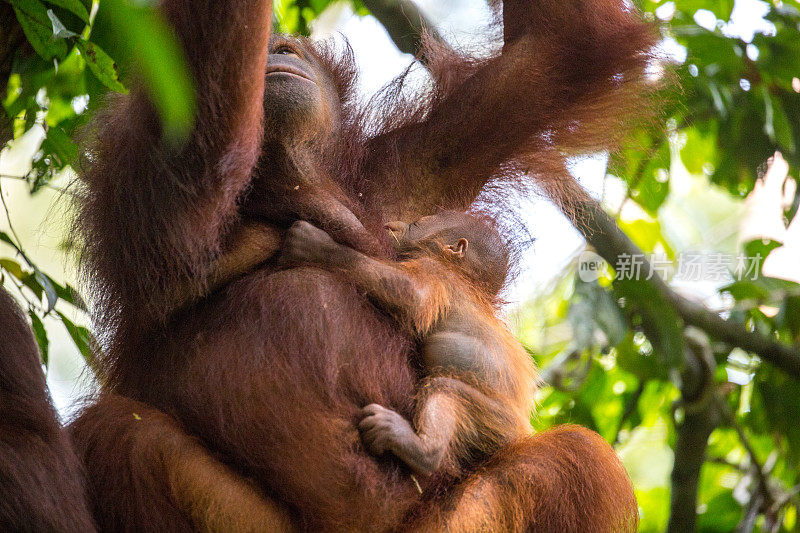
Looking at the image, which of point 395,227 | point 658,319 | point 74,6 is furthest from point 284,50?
point 658,319

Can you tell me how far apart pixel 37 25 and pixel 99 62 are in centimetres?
18

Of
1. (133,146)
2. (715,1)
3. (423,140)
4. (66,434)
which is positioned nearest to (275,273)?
Result: (133,146)

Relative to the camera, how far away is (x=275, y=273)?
101 inches

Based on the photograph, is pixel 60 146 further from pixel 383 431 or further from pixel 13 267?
pixel 383 431

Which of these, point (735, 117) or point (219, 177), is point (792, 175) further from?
point (219, 177)

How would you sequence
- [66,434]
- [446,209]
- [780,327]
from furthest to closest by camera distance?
[780,327] < [446,209] < [66,434]

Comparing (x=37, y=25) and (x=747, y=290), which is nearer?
(x=37, y=25)

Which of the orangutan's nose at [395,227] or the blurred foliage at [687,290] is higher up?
the orangutan's nose at [395,227]

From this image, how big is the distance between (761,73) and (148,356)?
3.70 m

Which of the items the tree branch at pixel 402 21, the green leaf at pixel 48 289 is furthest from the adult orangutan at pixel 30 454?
the tree branch at pixel 402 21

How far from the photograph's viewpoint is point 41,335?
281 cm

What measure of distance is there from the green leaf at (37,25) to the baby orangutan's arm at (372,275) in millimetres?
797

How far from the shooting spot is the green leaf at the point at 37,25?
217 cm

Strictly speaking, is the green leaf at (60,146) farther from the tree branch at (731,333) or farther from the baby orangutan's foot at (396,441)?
the tree branch at (731,333)
